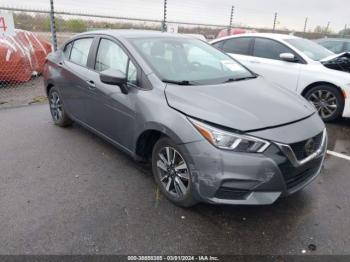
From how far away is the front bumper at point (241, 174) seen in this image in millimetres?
2420

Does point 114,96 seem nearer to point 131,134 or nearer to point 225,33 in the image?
point 131,134

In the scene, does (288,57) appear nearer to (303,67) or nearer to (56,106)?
(303,67)

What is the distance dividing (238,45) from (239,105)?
14.4ft

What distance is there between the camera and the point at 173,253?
2.41 m

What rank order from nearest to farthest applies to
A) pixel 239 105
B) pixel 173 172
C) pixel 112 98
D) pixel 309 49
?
pixel 239 105 < pixel 173 172 < pixel 112 98 < pixel 309 49

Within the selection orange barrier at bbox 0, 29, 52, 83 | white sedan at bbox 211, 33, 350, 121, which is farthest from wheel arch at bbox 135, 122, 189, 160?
orange barrier at bbox 0, 29, 52, 83

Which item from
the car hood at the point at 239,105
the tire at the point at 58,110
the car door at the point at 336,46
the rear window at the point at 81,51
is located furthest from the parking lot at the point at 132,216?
the car door at the point at 336,46

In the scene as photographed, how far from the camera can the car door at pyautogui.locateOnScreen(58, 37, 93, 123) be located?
4.10m

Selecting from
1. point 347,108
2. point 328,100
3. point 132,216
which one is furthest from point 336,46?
point 132,216

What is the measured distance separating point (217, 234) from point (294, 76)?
4.19 m

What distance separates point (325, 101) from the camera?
5594 millimetres

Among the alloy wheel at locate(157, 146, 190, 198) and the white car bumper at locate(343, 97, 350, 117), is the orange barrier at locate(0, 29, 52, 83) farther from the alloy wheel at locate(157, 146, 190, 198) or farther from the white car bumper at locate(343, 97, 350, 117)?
the white car bumper at locate(343, 97, 350, 117)

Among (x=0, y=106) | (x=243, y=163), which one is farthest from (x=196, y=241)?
(x=0, y=106)

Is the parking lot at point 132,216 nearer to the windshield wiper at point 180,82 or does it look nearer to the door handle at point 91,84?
the door handle at point 91,84
